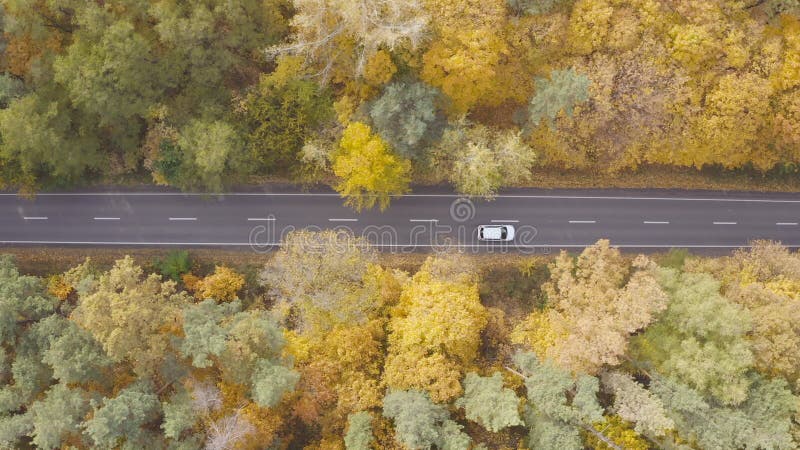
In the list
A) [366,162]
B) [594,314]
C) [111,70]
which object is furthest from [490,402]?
[111,70]

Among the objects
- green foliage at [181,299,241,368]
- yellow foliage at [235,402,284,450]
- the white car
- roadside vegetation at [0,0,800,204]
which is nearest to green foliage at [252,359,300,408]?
yellow foliage at [235,402,284,450]

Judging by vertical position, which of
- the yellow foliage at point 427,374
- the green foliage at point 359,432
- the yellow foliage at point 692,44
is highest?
the yellow foliage at point 692,44

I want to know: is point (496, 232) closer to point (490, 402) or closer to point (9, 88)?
point (490, 402)

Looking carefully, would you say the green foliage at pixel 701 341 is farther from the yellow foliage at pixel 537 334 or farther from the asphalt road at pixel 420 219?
the asphalt road at pixel 420 219

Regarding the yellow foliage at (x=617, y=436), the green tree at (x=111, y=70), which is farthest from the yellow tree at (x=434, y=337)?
Answer: the green tree at (x=111, y=70)

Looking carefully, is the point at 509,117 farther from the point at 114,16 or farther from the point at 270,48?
the point at 114,16

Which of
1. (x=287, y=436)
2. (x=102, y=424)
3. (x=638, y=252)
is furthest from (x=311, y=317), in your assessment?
(x=638, y=252)
